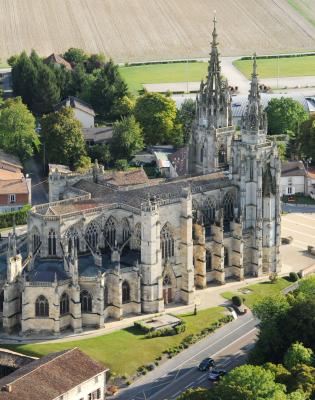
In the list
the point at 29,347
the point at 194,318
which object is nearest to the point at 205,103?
the point at 194,318

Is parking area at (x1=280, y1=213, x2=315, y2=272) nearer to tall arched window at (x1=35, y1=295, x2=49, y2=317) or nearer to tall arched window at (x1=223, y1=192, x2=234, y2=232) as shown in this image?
tall arched window at (x1=223, y1=192, x2=234, y2=232)

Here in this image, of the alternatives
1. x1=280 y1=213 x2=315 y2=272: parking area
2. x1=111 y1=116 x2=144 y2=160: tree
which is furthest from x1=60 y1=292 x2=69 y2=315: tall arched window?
x1=111 y1=116 x2=144 y2=160: tree

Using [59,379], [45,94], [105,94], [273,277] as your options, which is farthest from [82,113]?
[59,379]

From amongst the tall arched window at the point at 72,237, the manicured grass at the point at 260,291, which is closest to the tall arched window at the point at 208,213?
the manicured grass at the point at 260,291

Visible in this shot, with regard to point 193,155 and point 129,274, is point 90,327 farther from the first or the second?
point 193,155

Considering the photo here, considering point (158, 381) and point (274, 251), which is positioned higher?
point (274, 251)

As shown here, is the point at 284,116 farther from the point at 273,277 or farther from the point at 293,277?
the point at 273,277
